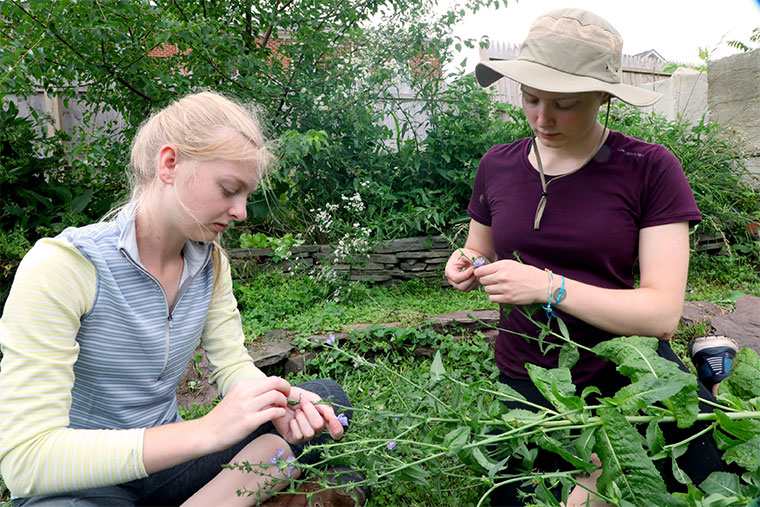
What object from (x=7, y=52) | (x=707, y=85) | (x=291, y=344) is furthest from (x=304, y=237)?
(x=707, y=85)

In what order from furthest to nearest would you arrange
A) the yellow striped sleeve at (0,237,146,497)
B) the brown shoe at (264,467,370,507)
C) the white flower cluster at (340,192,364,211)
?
the white flower cluster at (340,192,364,211) < the brown shoe at (264,467,370,507) < the yellow striped sleeve at (0,237,146,497)

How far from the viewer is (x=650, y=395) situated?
0.96m

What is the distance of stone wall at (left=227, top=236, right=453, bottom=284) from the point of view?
4.04 metres

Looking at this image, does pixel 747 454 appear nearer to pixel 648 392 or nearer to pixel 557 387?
pixel 648 392

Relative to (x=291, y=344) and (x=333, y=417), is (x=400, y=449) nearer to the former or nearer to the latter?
(x=333, y=417)

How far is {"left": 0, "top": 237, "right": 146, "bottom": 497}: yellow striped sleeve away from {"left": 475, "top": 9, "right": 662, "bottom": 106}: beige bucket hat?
4.37 feet

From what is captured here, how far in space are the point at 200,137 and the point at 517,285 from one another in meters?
0.94

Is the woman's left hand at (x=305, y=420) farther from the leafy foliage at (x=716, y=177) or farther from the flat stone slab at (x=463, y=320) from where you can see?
the leafy foliage at (x=716, y=177)

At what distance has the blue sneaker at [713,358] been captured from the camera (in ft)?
7.14

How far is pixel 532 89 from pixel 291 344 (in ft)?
6.41

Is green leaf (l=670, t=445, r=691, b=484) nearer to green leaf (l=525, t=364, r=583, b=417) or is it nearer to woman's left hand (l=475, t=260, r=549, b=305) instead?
green leaf (l=525, t=364, r=583, b=417)

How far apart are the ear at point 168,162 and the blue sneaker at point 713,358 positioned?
7.03 feet

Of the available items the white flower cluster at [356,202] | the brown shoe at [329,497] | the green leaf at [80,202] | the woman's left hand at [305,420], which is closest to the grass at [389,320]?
the brown shoe at [329,497]

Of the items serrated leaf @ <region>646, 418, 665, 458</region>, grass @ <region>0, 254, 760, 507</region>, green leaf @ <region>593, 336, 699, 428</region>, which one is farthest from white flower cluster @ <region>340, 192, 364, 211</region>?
serrated leaf @ <region>646, 418, 665, 458</region>
